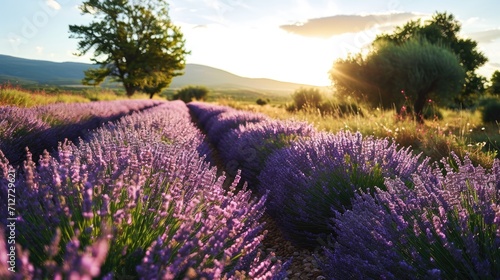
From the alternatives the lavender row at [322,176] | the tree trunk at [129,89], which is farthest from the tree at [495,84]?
the lavender row at [322,176]

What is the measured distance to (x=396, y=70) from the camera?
1748cm

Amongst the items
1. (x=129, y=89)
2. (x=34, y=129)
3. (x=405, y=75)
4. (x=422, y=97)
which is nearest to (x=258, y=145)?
(x=34, y=129)

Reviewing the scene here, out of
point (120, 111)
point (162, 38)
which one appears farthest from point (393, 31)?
point (120, 111)

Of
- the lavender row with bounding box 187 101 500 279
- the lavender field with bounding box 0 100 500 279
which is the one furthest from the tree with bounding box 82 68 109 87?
the lavender row with bounding box 187 101 500 279

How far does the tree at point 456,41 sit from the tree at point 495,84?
0.79m

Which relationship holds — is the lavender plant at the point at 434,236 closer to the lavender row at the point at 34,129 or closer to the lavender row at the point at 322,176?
the lavender row at the point at 322,176

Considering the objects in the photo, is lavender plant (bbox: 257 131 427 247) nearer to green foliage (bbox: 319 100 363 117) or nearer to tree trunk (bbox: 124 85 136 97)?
green foliage (bbox: 319 100 363 117)

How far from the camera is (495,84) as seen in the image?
1228 inches

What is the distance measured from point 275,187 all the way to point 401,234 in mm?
1757

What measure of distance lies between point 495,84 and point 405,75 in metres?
19.1

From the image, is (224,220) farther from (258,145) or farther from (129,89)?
(129,89)

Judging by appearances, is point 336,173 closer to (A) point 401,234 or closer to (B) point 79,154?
(A) point 401,234

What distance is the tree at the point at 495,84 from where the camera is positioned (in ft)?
101

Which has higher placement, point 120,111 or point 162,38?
A: point 162,38
